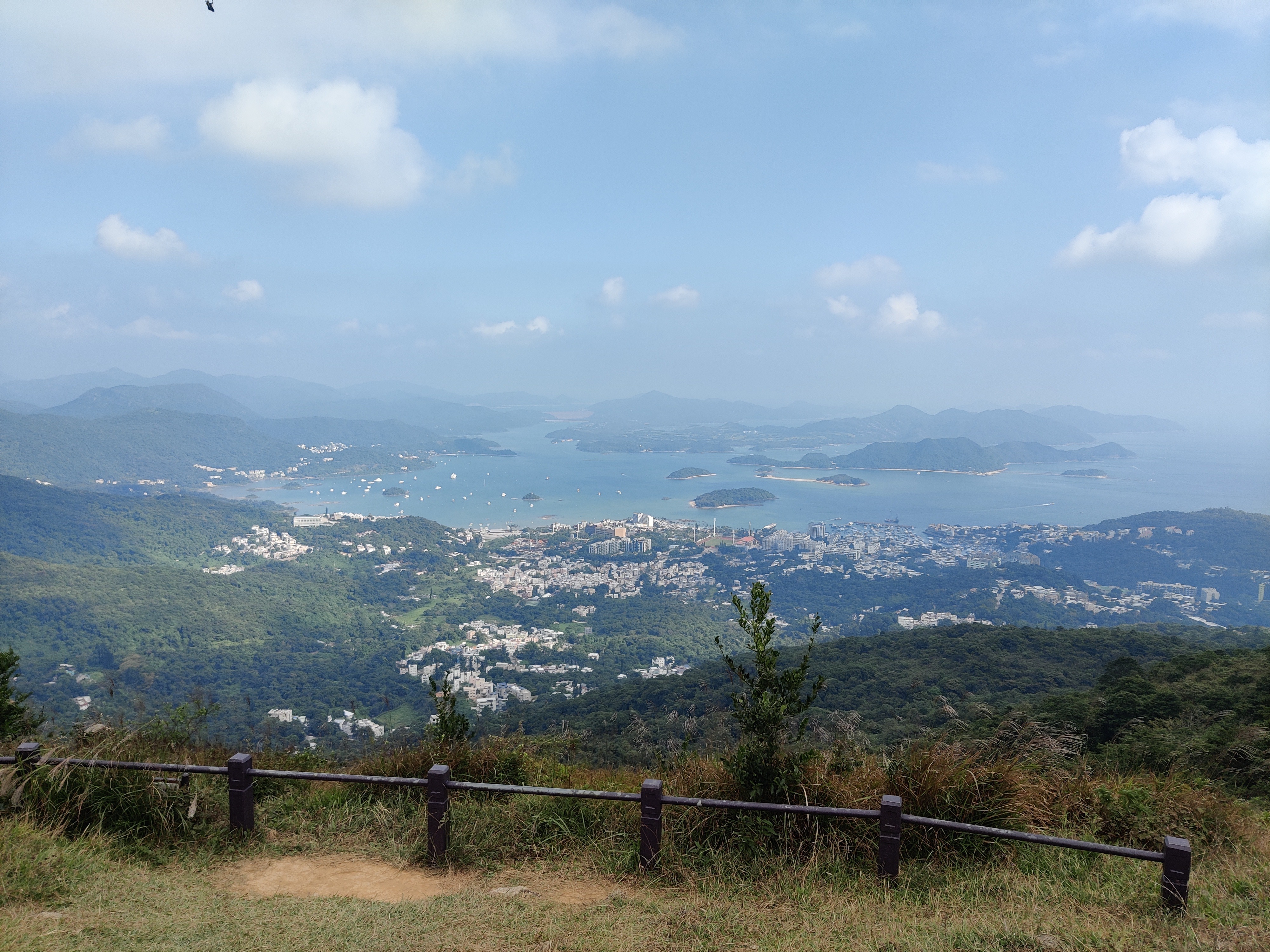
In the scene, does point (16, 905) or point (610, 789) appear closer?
point (16, 905)

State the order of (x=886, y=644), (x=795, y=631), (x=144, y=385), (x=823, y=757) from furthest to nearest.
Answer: (x=144, y=385) → (x=795, y=631) → (x=886, y=644) → (x=823, y=757)

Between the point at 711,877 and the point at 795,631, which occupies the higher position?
the point at 711,877

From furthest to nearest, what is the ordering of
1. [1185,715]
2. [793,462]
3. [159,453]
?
[793,462] → [159,453] → [1185,715]

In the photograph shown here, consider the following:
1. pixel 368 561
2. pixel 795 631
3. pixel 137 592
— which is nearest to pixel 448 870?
pixel 795 631

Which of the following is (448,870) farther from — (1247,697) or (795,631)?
(795,631)

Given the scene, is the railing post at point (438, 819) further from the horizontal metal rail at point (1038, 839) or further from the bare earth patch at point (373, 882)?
the horizontal metal rail at point (1038, 839)

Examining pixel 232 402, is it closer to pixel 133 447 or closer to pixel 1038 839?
pixel 133 447

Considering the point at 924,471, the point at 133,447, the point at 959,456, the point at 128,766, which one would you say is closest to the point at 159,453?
the point at 133,447
